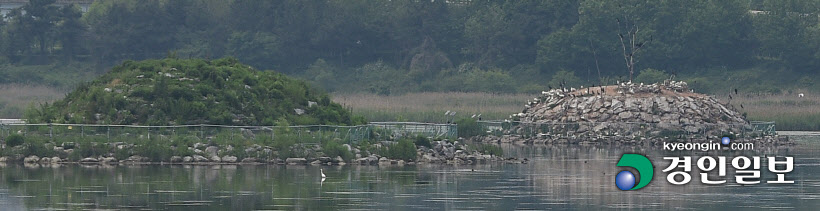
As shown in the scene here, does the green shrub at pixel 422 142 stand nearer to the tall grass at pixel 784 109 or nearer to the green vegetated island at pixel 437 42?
the tall grass at pixel 784 109

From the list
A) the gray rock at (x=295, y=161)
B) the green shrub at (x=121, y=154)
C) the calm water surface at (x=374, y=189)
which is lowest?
the calm water surface at (x=374, y=189)

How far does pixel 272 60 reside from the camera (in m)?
149

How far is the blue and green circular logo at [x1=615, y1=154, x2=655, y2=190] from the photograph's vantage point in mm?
51550

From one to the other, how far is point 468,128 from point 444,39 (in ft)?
214

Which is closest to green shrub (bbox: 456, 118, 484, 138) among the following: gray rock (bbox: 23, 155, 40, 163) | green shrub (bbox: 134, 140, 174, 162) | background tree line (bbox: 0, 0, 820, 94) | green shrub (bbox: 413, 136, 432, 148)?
green shrub (bbox: 413, 136, 432, 148)

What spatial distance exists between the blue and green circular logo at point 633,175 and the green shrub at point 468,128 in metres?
18.1

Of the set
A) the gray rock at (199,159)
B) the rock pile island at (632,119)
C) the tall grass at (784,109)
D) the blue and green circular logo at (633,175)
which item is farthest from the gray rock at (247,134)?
the tall grass at (784,109)

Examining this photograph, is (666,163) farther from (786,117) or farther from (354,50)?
(354,50)

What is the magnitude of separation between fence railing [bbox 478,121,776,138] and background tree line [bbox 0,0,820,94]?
40369mm

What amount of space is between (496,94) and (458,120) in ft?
118

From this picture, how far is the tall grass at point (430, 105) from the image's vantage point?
328 feet

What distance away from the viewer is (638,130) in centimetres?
8681

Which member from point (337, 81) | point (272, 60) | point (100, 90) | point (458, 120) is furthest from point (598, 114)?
point (272, 60)

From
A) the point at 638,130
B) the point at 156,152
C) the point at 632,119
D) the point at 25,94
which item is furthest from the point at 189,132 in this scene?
the point at 25,94
